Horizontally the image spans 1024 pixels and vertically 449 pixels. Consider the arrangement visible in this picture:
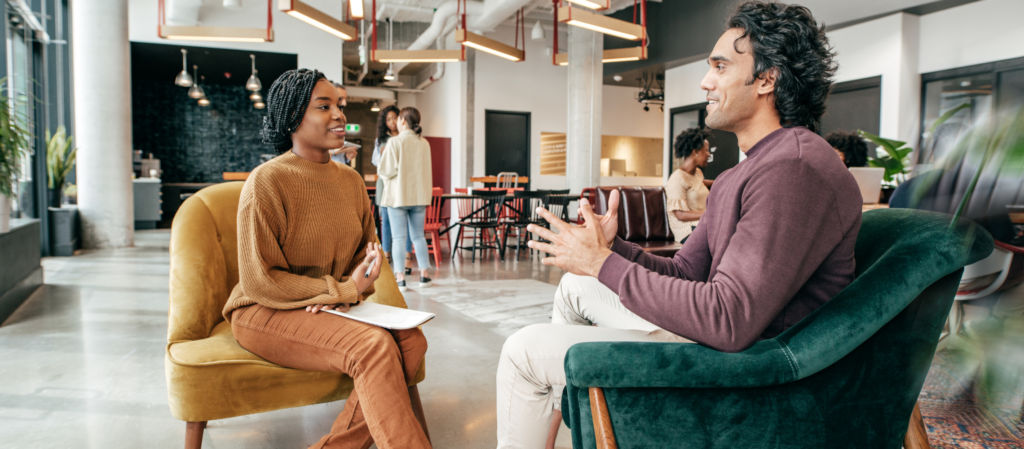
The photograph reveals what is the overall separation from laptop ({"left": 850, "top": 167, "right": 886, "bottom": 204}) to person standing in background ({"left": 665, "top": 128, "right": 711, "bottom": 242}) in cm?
86

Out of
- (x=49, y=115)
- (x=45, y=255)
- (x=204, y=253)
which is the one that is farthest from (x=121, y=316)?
(x=49, y=115)

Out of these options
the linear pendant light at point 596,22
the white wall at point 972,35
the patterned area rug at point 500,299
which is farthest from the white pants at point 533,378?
the white wall at point 972,35

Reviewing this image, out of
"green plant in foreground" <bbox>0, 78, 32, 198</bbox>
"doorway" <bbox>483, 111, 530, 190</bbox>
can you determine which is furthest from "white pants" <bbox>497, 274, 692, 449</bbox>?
"doorway" <bbox>483, 111, 530, 190</bbox>

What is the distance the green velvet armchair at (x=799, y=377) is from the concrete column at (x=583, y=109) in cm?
761

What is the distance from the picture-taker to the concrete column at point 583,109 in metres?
8.57

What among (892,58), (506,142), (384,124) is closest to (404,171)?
(384,124)

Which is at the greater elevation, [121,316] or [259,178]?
[259,178]

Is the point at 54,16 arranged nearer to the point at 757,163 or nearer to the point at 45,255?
the point at 45,255

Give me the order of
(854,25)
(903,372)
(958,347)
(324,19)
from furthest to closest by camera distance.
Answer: (854,25), (324,19), (903,372), (958,347)

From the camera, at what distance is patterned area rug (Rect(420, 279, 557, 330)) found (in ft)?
12.1

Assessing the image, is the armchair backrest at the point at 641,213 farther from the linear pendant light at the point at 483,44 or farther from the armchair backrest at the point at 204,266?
the linear pendant light at the point at 483,44

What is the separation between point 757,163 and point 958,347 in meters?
0.81

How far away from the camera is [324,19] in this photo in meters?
6.07

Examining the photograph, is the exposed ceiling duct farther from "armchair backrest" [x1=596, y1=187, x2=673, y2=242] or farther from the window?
the window
